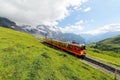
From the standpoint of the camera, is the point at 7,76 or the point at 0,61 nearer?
the point at 7,76

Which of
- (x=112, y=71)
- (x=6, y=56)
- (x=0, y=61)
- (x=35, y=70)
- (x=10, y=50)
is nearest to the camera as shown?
(x=35, y=70)

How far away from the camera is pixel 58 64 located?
31547 mm

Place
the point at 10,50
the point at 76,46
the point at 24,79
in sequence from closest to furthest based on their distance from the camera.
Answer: the point at 24,79 < the point at 10,50 < the point at 76,46

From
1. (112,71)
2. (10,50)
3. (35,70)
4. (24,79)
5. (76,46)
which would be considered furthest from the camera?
(76,46)

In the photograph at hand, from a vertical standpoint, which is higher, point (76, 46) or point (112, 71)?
point (76, 46)

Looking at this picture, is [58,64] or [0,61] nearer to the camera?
[0,61]

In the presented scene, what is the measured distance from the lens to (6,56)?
31188 mm

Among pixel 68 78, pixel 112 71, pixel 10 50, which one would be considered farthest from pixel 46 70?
pixel 112 71

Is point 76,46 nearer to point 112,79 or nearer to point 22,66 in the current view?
point 112,79

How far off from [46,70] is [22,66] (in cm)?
404

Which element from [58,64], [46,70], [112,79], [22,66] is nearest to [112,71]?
[112,79]

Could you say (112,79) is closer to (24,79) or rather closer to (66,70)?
(66,70)

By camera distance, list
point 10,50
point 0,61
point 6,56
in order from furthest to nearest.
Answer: point 10,50, point 6,56, point 0,61

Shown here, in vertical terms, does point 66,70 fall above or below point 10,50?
below
